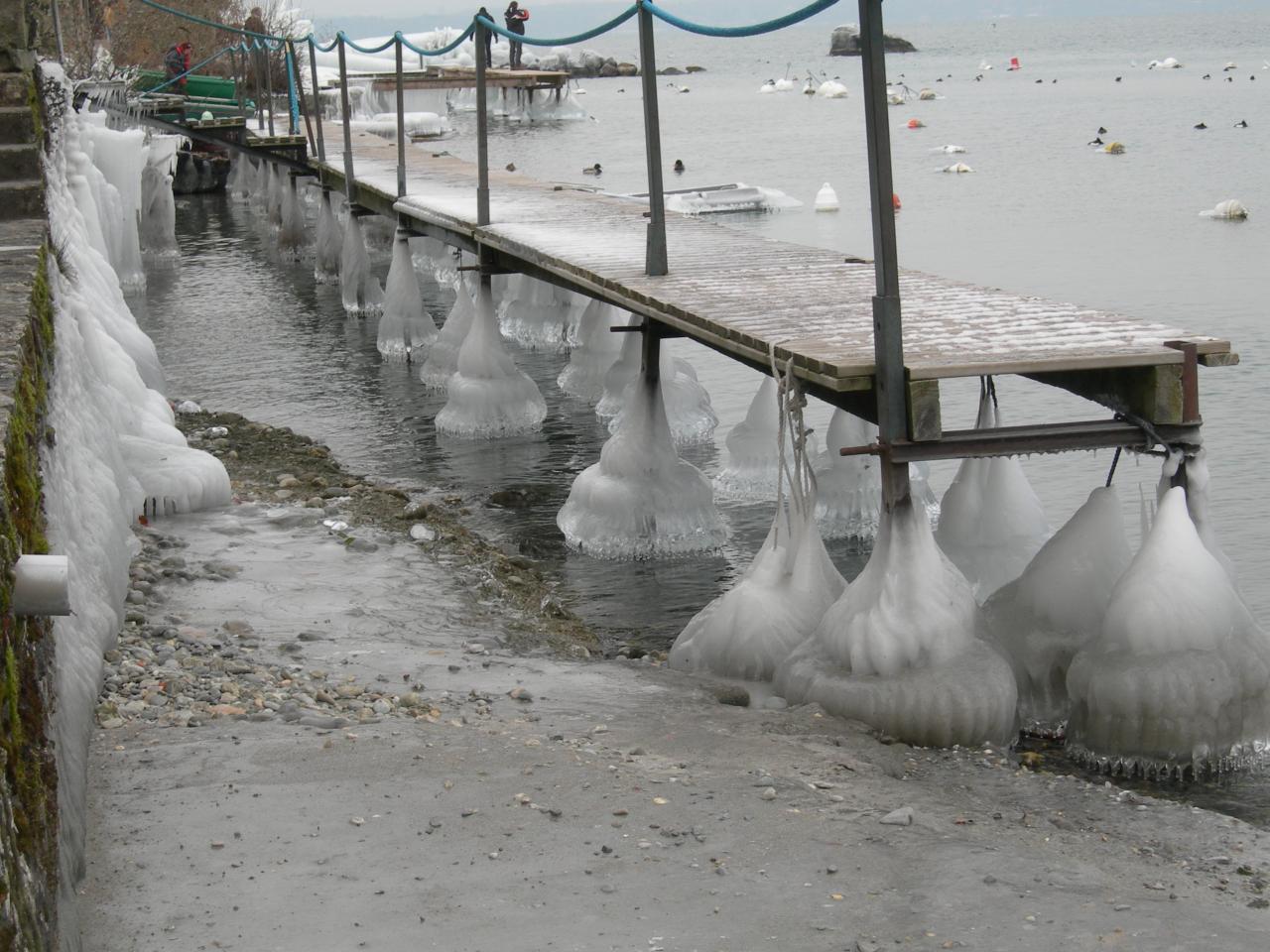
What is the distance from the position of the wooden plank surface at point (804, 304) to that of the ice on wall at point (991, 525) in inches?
31.9

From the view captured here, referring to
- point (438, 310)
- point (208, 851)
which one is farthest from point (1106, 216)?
point (208, 851)

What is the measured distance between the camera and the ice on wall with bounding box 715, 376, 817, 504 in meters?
11.7

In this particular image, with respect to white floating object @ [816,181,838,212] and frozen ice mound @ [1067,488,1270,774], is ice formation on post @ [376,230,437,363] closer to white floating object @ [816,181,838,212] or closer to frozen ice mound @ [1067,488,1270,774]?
frozen ice mound @ [1067,488,1270,774]

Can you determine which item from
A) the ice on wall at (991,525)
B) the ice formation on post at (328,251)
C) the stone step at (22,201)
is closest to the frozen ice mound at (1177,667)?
the ice on wall at (991,525)

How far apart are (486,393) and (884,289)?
7590 millimetres

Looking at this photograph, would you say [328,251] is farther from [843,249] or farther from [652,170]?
[652,170]

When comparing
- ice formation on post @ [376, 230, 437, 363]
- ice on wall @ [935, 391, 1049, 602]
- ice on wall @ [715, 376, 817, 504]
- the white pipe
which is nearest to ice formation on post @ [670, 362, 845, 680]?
ice on wall @ [935, 391, 1049, 602]

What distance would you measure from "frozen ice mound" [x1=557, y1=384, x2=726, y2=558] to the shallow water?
0.61 feet

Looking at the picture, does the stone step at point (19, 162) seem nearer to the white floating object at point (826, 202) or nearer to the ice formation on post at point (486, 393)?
the ice formation on post at point (486, 393)

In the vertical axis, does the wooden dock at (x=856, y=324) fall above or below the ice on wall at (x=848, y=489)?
above

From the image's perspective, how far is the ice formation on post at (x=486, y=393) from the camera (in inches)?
542

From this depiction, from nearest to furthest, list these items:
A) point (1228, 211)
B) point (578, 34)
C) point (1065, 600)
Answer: point (1065, 600) < point (578, 34) < point (1228, 211)

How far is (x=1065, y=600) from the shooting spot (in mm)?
6988

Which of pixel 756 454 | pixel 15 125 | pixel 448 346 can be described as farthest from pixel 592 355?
pixel 15 125
